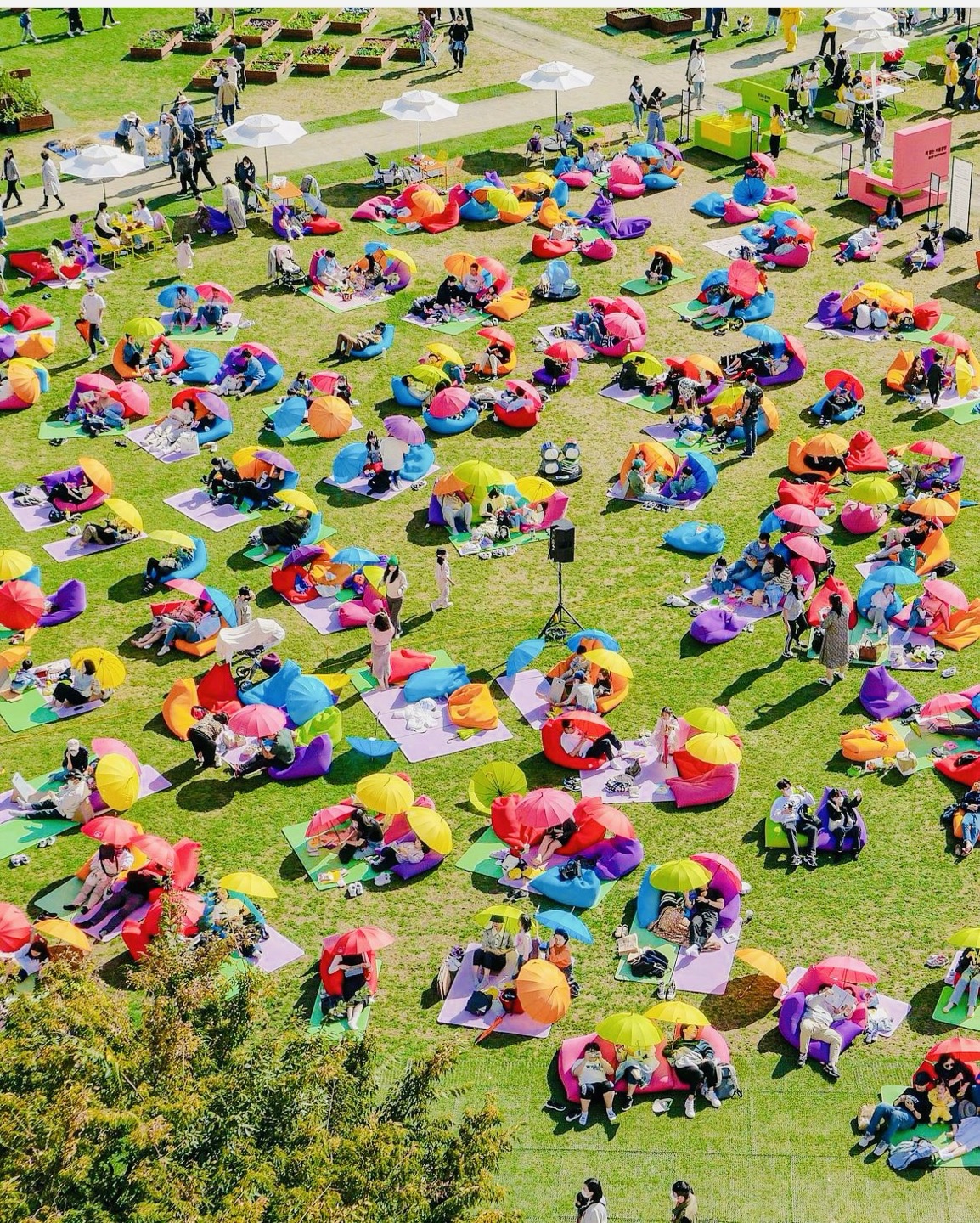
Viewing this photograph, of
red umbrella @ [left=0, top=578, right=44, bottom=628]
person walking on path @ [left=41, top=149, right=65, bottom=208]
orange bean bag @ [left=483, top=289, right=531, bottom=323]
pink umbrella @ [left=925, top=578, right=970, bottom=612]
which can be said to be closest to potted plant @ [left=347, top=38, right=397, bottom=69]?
person walking on path @ [left=41, top=149, right=65, bottom=208]

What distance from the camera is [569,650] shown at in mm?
28641

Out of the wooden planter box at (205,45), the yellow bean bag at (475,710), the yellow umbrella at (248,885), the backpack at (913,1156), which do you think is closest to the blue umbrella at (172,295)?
the yellow bean bag at (475,710)

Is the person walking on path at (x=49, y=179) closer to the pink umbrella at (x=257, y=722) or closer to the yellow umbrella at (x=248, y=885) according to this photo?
the pink umbrella at (x=257, y=722)

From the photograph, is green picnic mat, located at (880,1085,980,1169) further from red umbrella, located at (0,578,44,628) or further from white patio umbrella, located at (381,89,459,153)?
white patio umbrella, located at (381,89,459,153)

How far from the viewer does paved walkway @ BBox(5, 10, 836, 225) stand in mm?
47906

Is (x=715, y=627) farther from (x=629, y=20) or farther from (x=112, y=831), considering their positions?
(x=629, y=20)

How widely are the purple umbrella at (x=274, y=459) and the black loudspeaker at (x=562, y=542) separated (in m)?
7.02

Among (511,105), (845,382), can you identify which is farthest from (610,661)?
(511,105)

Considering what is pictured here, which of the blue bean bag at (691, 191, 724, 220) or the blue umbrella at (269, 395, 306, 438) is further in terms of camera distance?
the blue bean bag at (691, 191, 724, 220)

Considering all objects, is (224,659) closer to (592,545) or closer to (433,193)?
(592,545)

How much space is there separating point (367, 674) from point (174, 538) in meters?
4.79

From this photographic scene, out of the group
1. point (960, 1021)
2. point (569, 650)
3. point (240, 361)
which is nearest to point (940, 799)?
point (960, 1021)

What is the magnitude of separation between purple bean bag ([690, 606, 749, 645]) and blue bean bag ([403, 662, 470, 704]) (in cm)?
445

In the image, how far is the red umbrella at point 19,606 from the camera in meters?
29.5
